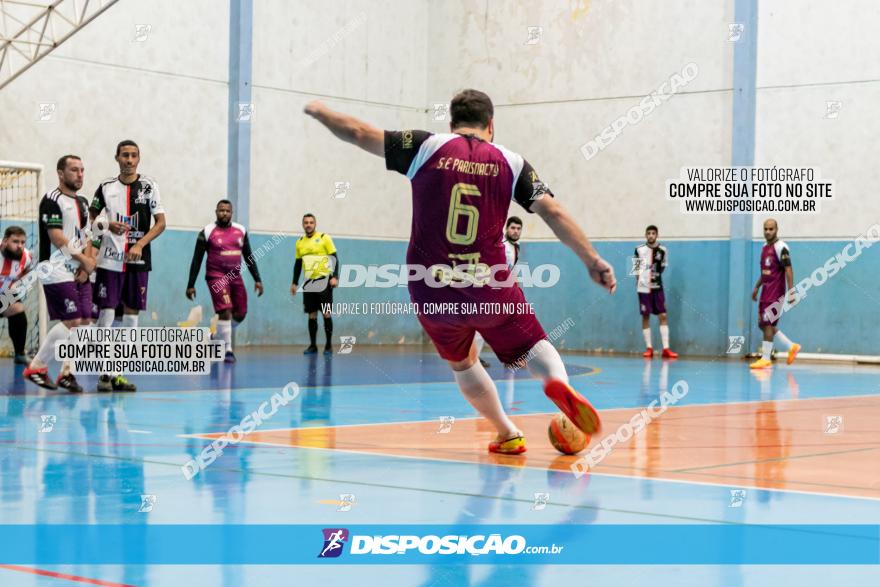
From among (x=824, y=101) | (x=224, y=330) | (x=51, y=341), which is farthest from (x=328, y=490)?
(x=824, y=101)

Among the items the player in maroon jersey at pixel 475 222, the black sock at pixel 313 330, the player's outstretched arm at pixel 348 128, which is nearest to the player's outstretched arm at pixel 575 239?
the player in maroon jersey at pixel 475 222

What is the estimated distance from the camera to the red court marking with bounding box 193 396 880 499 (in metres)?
6.87

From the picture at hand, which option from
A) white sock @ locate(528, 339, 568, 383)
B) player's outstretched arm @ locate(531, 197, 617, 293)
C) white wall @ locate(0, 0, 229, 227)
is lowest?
white sock @ locate(528, 339, 568, 383)

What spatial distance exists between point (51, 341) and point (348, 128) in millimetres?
6765

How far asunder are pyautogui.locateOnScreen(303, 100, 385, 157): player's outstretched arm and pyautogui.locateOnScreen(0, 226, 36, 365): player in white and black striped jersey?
11499 mm

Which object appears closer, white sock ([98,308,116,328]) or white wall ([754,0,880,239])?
white sock ([98,308,116,328])

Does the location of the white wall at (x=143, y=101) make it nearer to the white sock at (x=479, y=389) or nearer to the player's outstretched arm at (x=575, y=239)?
the white sock at (x=479, y=389)

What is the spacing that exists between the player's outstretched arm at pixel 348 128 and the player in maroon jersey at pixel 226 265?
12561 millimetres

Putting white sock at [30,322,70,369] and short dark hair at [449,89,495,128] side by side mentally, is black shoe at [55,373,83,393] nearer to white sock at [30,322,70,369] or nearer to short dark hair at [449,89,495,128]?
white sock at [30,322,70,369]

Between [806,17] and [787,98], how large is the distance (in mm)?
1490

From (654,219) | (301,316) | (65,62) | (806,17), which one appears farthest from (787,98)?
(65,62)

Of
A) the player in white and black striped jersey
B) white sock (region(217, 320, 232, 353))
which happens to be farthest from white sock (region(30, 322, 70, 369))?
white sock (region(217, 320, 232, 353))

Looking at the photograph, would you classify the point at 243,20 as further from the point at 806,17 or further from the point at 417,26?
the point at 806,17

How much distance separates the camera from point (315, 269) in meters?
21.3
